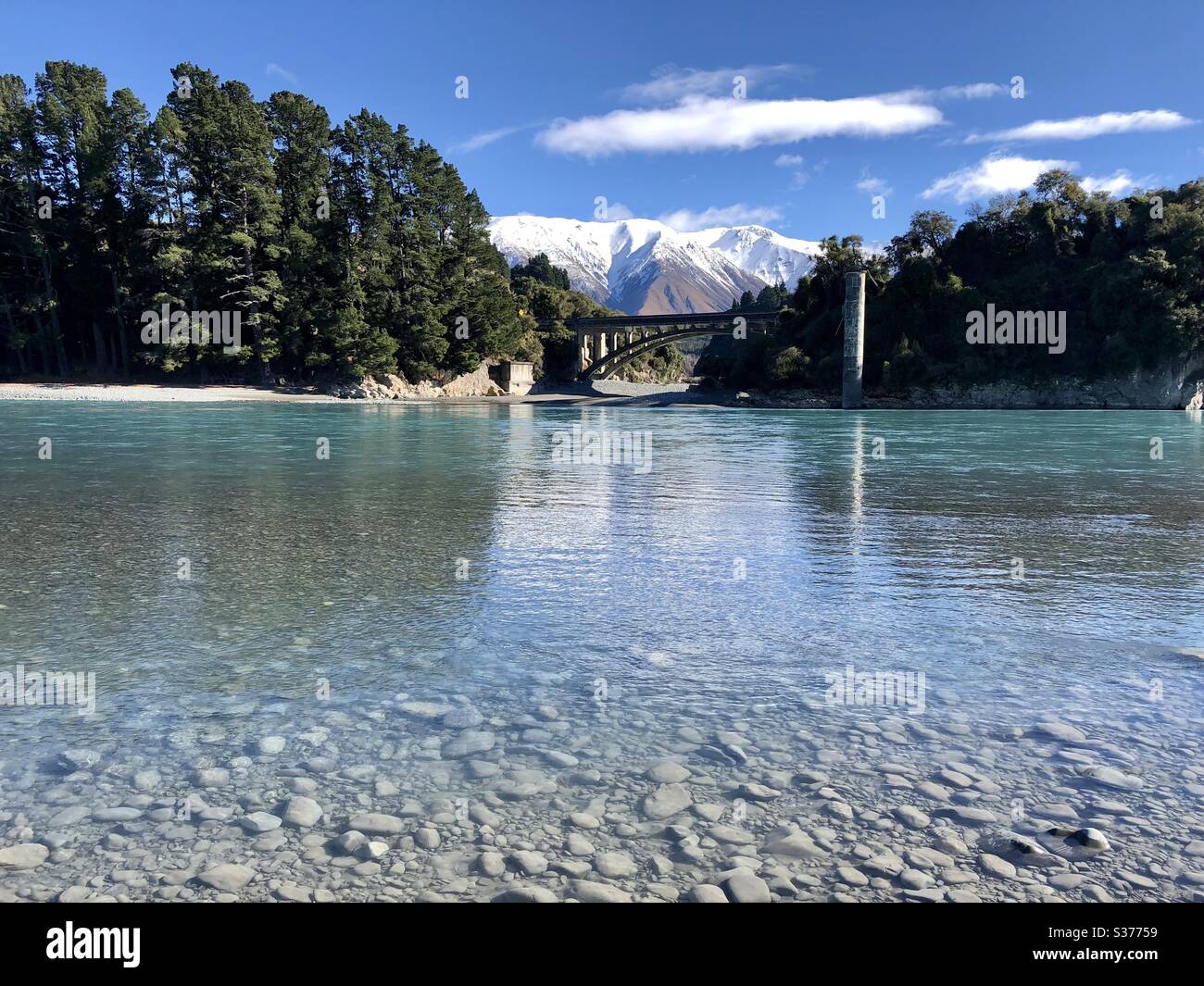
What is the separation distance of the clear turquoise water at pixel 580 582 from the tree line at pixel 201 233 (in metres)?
63.8

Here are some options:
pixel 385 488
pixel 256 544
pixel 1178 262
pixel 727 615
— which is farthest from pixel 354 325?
pixel 1178 262

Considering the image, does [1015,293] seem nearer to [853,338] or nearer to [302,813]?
[853,338]

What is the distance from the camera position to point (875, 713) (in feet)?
17.8

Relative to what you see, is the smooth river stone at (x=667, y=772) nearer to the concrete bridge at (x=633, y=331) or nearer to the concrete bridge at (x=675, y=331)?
the concrete bridge at (x=675, y=331)

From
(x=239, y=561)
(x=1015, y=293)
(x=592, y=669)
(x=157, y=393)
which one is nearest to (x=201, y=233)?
(x=157, y=393)

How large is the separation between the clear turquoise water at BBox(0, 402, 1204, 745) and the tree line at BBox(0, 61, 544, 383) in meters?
63.8

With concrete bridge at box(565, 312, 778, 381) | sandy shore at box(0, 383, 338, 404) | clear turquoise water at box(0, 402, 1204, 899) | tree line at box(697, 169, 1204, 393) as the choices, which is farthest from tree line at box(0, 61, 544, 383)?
clear turquoise water at box(0, 402, 1204, 899)

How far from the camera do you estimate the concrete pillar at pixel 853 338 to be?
96.2 metres

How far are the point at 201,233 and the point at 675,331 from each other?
6583 cm

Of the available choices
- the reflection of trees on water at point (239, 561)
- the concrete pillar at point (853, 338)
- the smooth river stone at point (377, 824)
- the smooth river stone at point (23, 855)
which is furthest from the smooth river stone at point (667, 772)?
the concrete pillar at point (853, 338)

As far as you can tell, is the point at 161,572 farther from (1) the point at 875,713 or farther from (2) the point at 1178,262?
(2) the point at 1178,262
